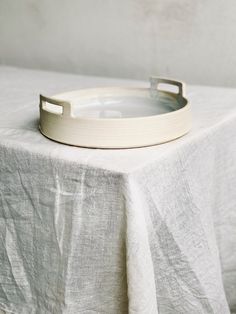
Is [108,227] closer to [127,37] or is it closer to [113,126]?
[113,126]

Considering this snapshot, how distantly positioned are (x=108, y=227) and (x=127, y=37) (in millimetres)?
1098

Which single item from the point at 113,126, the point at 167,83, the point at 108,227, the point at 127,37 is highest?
the point at 127,37

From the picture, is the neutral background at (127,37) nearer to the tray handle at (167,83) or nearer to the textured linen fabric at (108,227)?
the tray handle at (167,83)

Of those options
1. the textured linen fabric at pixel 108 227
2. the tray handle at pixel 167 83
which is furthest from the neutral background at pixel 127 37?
the textured linen fabric at pixel 108 227

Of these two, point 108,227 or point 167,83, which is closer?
point 108,227

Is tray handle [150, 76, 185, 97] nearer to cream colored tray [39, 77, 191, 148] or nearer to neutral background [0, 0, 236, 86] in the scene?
cream colored tray [39, 77, 191, 148]

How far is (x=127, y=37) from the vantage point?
165 cm

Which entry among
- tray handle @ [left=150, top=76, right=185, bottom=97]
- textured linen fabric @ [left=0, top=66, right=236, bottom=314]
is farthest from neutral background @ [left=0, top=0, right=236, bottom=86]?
textured linen fabric @ [left=0, top=66, right=236, bottom=314]

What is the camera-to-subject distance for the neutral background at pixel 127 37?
58.4 inches

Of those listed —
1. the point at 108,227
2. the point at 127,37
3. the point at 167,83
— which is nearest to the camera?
the point at 108,227

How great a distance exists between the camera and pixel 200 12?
1.47 metres

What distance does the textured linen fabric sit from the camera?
69 centimetres

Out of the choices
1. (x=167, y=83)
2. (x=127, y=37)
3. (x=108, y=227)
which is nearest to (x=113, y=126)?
(x=108, y=227)

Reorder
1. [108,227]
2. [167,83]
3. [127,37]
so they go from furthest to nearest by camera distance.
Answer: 1. [127,37]
2. [167,83]
3. [108,227]
